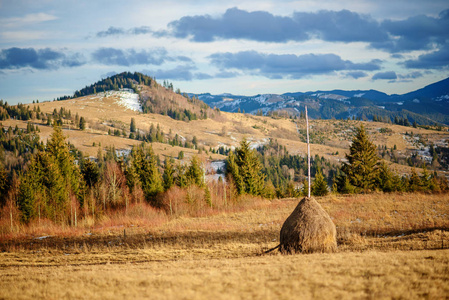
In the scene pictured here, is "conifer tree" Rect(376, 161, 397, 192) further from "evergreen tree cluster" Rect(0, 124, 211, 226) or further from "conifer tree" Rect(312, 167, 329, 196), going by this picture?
"evergreen tree cluster" Rect(0, 124, 211, 226)

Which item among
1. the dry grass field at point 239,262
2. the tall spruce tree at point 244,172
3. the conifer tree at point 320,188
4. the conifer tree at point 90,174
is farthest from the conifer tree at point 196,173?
the conifer tree at point 320,188

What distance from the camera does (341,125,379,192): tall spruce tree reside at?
5503cm

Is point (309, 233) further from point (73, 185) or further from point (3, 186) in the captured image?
point (3, 186)

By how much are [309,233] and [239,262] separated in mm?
4336

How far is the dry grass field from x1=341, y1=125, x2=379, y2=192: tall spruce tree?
1594cm

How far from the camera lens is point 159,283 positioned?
12320mm

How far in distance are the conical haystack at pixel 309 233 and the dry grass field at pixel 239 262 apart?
1163mm

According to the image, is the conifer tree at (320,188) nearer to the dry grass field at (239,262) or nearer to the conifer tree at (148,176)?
the dry grass field at (239,262)

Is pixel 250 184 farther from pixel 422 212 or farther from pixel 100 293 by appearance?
pixel 100 293

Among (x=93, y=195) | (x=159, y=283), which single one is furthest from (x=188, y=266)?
(x=93, y=195)

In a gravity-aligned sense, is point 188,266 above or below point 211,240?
above

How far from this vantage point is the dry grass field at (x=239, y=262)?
10.7 m

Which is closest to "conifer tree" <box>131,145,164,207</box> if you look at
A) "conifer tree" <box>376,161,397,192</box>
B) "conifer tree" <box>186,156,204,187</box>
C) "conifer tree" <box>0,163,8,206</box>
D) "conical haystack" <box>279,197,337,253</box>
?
"conifer tree" <box>186,156,204,187</box>

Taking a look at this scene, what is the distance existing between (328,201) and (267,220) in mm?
Result: 14013
